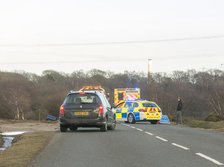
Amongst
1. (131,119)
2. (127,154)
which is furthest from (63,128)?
(131,119)

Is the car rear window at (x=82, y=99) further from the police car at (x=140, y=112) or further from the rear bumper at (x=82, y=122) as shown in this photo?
the police car at (x=140, y=112)

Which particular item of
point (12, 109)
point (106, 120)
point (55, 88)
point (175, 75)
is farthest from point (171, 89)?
point (106, 120)

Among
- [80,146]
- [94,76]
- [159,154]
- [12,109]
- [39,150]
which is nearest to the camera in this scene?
[159,154]

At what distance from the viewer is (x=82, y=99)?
19.8m

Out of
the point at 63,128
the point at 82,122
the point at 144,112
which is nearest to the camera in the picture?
the point at 82,122

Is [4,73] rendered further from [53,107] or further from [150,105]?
[150,105]

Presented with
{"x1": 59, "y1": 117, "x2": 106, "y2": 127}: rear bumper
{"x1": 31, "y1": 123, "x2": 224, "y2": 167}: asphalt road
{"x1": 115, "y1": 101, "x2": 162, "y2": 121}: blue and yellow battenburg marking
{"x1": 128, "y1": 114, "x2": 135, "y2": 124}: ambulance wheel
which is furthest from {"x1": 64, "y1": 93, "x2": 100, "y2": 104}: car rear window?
{"x1": 128, "y1": 114, "x2": 135, "y2": 124}: ambulance wheel

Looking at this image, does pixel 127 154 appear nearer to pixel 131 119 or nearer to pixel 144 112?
pixel 144 112

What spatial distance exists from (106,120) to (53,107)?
249 feet

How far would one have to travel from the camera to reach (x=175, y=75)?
116812 mm

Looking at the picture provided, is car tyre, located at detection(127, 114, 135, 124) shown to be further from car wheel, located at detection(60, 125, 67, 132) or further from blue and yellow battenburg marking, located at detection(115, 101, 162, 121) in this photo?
car wheel, located at detection(60, 125, 67, 132)

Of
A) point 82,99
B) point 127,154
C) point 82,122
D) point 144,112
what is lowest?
point 127,154

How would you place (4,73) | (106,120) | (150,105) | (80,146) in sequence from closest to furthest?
(80,146), (106,120), (150,105), (4,73)

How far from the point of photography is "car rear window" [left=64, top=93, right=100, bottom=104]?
65.0 ft
